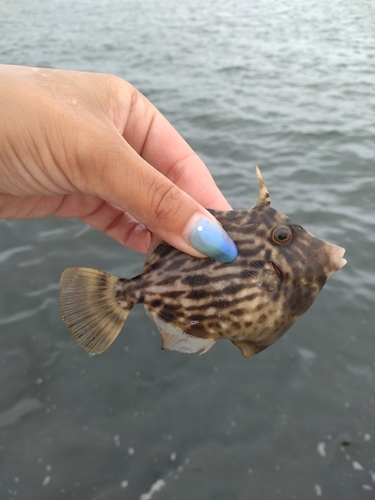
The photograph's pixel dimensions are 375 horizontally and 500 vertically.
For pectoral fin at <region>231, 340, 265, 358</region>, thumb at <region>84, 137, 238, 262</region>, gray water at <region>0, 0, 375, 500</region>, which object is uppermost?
thumb at <region>84, 137, 238, 262</region>

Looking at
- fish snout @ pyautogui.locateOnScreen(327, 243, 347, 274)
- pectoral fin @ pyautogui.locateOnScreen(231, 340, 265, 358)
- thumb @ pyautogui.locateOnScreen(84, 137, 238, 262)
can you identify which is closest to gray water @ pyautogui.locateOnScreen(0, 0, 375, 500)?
pectoral fin @ pyautogui.locateOnScreen(231, 340, 265, 358)

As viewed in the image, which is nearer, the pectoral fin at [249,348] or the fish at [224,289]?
the fish at [224,289]

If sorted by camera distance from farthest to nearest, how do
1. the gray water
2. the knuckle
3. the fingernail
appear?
the gray water → the knuckle → the fingernail

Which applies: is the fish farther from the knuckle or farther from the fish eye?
the knuckle

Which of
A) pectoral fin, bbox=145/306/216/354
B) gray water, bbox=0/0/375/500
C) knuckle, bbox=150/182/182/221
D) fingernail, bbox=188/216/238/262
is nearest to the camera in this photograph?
fingernail, bbox=188/216/238/262

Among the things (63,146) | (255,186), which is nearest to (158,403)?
(63,146)

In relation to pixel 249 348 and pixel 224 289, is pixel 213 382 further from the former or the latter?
pixel 224 289

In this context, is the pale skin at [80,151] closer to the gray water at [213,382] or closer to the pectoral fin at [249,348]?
the pectoral fin at [249,348]

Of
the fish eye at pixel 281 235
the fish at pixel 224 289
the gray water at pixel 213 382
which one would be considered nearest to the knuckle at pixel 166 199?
the fish at pixel 224 289

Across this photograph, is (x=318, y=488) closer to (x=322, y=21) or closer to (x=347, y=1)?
(x=322, y=21)
